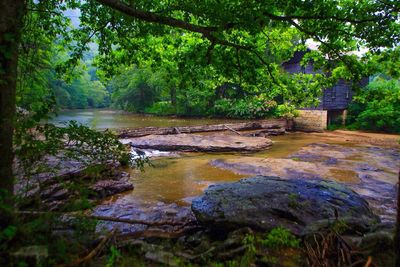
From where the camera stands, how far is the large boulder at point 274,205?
5.18 m

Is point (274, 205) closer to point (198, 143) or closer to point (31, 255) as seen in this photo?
point (31, 255)

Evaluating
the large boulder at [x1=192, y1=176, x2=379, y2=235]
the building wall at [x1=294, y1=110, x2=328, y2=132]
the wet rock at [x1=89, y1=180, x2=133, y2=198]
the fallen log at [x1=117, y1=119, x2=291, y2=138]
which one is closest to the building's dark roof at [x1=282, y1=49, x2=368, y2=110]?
the building wall at [x1=294, y1=110, x2=328, y2=132]

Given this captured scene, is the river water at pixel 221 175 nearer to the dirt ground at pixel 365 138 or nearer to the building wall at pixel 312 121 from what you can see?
the dirt ground at pixel 365 138

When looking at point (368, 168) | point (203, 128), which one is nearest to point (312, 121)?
point (203, 128)

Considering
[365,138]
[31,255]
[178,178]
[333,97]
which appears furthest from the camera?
[333,97]

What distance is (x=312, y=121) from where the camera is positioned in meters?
27.1

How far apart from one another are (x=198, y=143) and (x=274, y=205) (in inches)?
457

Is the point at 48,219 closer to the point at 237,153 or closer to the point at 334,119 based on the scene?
the point at 237,153

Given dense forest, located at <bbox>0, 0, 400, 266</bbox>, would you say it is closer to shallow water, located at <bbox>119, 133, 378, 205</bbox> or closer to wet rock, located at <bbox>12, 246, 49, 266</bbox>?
wet rock, located at <bbox>12, 246, 49, 266</bbox>

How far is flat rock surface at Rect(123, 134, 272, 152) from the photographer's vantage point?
16.6 metres

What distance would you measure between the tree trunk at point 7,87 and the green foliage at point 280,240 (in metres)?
3.45

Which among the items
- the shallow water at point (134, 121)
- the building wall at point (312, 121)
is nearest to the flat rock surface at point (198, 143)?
the shallow water at point (134, 121)

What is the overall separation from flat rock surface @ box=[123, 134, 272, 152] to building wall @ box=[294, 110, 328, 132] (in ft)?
34.3

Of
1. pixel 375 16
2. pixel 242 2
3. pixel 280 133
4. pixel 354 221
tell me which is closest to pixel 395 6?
pixel 375 16
